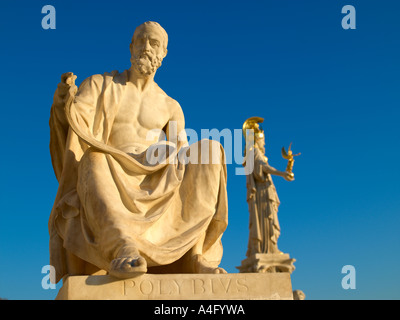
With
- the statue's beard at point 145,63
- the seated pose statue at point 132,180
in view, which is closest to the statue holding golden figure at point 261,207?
the statue's beard at point 145,63

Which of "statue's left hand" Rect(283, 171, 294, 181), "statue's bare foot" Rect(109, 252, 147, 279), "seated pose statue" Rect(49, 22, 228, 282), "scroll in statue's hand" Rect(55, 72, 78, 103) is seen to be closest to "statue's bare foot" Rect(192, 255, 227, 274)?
"seated pose statue" Rect(49, 22, 228, 282)

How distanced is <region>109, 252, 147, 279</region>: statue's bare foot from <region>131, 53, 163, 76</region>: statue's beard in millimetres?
2309

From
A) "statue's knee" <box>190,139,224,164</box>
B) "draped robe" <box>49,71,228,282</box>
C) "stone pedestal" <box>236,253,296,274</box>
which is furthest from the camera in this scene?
"stone pedestal" <box>236,253,296,274</box>

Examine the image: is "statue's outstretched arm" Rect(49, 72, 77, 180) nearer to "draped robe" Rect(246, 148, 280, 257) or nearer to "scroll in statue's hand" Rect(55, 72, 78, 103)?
"scroll in statue's hand" Rect(55, 72, 78, 103)

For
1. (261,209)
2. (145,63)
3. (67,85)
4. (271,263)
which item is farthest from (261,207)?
(67,85)

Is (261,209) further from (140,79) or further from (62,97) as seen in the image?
(62,97)

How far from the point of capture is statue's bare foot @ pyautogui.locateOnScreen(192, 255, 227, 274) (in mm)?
5043

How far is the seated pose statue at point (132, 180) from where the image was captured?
16.5 feet

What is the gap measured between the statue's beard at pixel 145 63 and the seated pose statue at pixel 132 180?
0.01 m

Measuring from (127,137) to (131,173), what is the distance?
547mm

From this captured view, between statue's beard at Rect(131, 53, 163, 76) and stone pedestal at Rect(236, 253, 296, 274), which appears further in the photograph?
stone pedestal at Rect(236, 253, 296, 274)

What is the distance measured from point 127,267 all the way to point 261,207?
709 centimetres

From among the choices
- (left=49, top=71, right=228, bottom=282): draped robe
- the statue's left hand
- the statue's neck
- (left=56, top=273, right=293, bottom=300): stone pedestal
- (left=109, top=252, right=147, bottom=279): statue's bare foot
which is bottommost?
(left=56, top=273, right=293, bottom=300): stone pedestal
